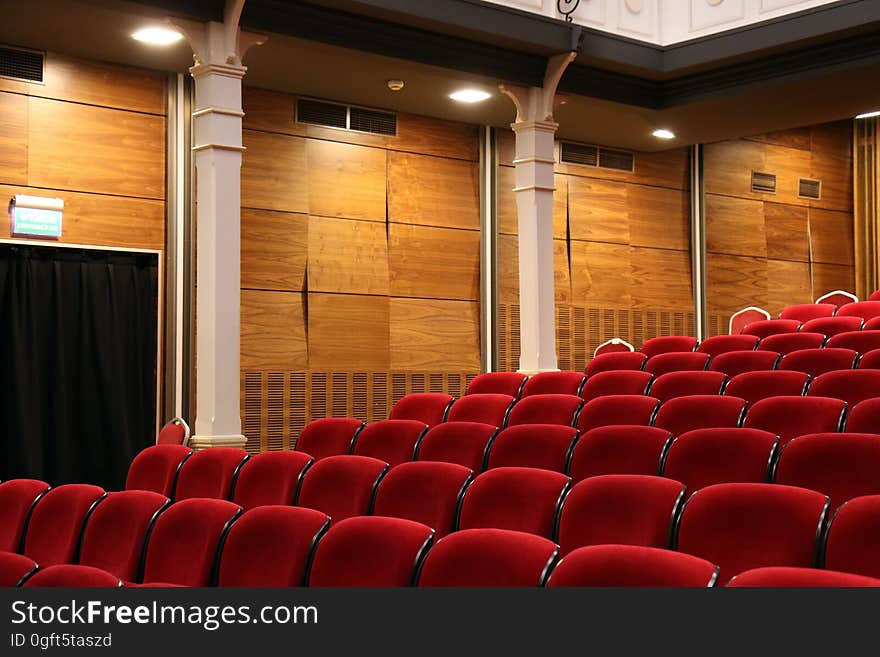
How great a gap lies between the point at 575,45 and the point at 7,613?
5.47m

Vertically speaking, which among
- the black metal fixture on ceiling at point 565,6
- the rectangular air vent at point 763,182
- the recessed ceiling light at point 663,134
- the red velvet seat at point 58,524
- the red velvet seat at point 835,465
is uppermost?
the black metal fixture on ceiling at point 565,6

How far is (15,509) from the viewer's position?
342 cm

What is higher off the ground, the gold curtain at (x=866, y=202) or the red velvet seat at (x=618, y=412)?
the gold curtain at (x=866, y=202)

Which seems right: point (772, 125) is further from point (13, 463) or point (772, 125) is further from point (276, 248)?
point (13, 463)

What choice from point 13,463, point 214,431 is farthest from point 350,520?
point 13,463

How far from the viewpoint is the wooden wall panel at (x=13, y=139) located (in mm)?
5820

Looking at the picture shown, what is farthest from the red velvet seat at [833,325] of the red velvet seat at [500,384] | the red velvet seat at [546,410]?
the red velvet seat at [546,410]

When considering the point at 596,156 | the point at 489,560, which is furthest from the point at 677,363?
the point at 596,156

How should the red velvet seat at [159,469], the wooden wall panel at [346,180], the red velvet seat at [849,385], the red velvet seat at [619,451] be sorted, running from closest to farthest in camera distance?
the red velvet seat at [619,451] < the red velvet seat at [849,385] < the red velvet seat at [159,469] < the wooden wall panel at [346,180]

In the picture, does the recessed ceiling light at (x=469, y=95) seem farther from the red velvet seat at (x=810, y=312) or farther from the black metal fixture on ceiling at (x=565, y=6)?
→ the red velvet seat at (x=810, y=312)

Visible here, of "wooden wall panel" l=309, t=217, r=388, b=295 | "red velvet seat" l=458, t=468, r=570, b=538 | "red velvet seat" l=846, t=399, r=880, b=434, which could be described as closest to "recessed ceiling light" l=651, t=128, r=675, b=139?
"wooden wall panel" l=309, t=217, r=388, b=295

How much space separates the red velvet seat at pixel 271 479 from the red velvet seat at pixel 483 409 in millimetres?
1189

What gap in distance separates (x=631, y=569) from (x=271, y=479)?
1913mm

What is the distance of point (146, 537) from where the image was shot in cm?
294
